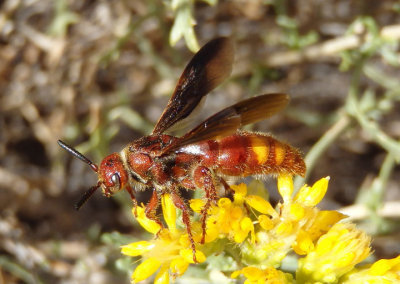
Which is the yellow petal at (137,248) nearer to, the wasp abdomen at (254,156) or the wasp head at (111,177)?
the wasp head at (111,177)

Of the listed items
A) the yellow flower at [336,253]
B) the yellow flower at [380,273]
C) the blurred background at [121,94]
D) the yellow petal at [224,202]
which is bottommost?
the yellow flower at [380,273]

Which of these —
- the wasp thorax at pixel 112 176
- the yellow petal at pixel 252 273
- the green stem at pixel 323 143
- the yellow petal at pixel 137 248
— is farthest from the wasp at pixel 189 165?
the green stem at pixel 323 143

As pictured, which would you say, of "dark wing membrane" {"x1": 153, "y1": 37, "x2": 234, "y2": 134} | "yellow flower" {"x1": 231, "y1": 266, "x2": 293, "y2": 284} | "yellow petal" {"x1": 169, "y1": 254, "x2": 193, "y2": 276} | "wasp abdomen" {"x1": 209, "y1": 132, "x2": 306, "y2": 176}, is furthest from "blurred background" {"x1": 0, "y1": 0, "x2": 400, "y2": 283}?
"yellow flower" {"x1": 231, "y1": 266, "x2": 293, "y2": 284}

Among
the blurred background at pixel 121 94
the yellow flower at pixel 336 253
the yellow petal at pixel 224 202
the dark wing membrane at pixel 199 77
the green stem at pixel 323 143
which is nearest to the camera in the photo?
the yellow flower at pixel 336 253

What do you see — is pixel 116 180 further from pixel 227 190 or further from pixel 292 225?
pixel 292 225

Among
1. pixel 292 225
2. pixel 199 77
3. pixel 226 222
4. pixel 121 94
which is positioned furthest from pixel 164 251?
pixel 121 94

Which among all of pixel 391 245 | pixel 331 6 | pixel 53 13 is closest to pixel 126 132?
pixel 53 13

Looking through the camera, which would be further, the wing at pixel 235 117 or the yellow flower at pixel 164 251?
the yellow flower at pixel 164 251

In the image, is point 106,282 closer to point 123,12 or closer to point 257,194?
point 257,194
